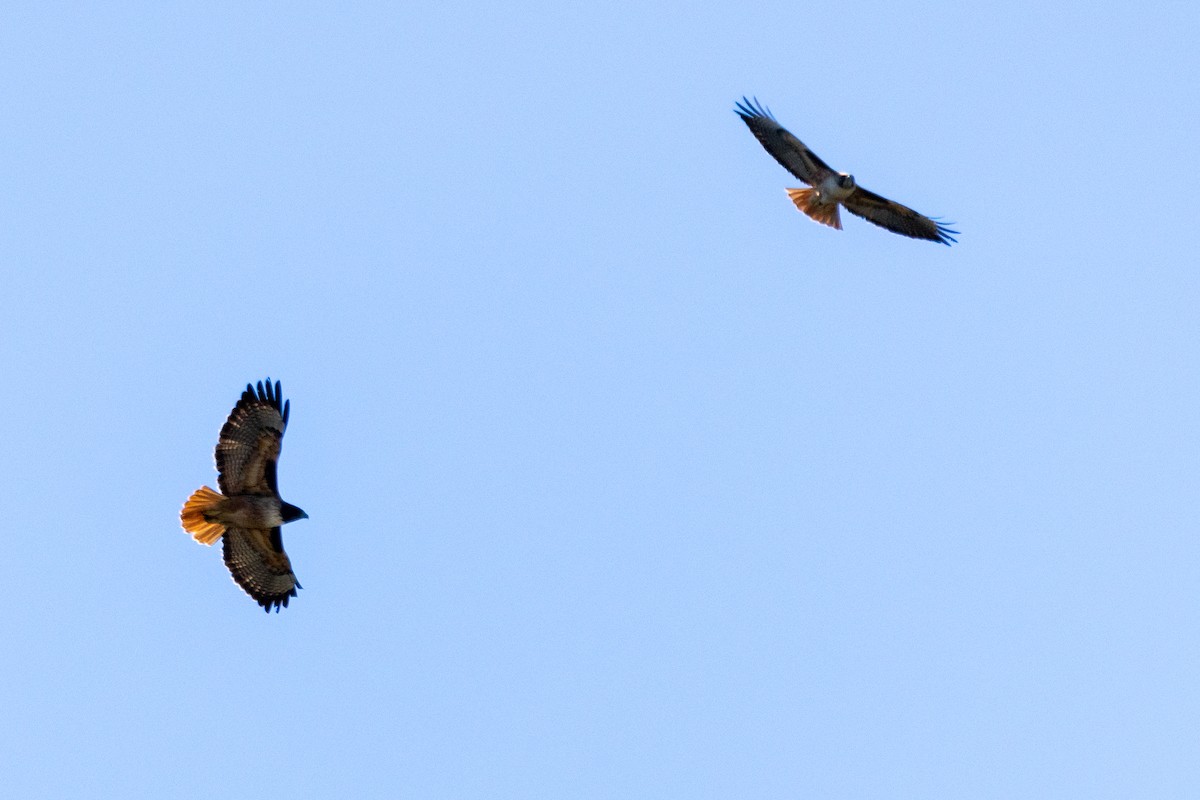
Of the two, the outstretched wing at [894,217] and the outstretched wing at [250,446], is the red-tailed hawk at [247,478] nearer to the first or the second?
the outstretched wing at [250,446]

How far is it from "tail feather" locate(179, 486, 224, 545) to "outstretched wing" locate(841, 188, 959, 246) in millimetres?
8571

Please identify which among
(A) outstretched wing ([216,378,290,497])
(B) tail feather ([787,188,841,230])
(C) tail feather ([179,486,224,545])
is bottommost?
(C) tail feather ([179,486,224,545])

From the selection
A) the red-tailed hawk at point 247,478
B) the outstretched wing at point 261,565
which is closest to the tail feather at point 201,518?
the red-tailed hawk at point 247,478

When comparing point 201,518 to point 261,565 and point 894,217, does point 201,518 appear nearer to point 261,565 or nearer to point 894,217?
point 261,565

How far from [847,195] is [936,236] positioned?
2.11 metres

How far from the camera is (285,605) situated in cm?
1856

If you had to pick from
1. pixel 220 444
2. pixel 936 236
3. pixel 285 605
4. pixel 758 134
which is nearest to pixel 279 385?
pixel 220 444

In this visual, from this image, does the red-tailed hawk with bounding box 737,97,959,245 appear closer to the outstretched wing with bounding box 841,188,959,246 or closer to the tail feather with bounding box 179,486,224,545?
the outstretched wing with bounding box 841,188,959,246

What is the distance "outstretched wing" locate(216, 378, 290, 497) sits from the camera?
1725 cm

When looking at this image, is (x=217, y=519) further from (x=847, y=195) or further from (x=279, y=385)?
(x=847, y=195)

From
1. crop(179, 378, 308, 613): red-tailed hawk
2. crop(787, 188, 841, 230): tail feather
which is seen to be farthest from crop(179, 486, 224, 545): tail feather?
crop(787, 188, 841, 230): tail feather

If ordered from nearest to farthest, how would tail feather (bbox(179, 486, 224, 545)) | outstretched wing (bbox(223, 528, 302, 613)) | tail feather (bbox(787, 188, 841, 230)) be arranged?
1. tail feather (bbox(179, 486, 224, 545))
2. outstretched wing (bbox(223, 528, 302, 613))
3. tail feather (bbox(787, 188, 841, 230))

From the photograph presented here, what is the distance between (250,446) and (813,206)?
7465mm

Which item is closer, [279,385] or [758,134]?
[279,385]
